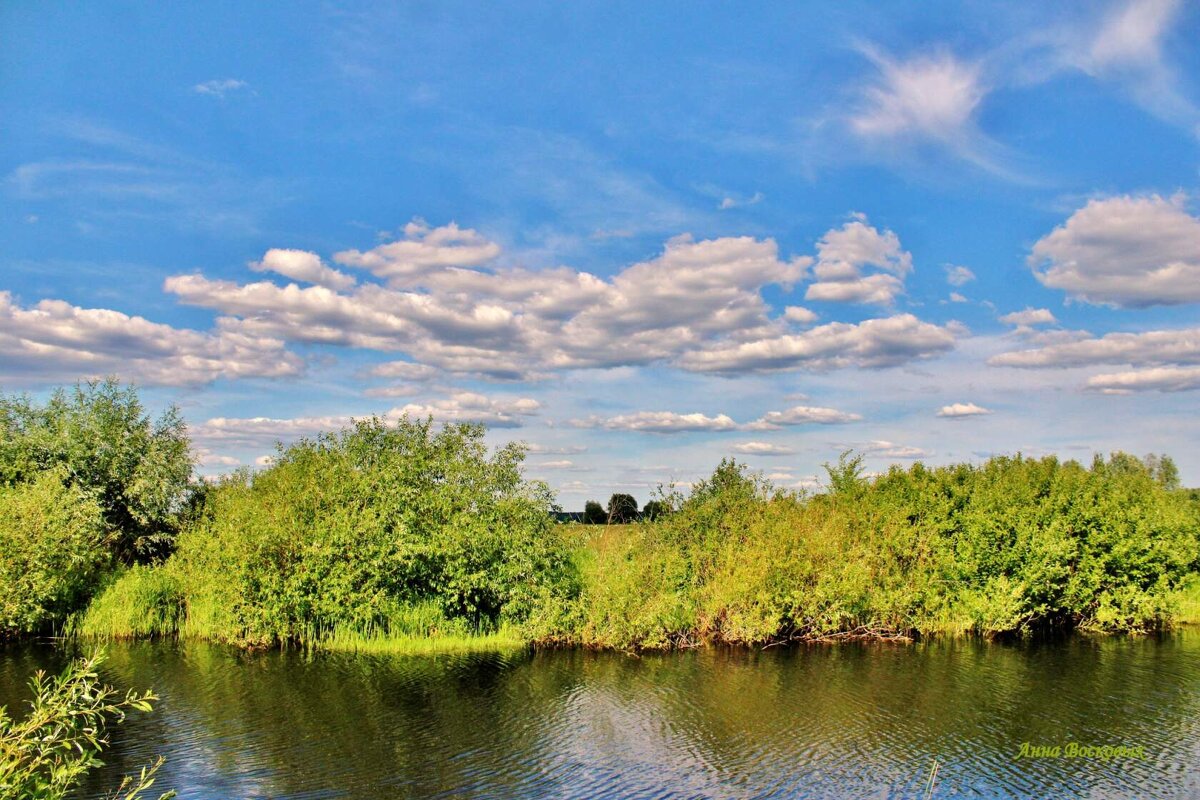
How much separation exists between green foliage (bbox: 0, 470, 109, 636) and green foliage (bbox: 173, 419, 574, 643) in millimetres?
3520

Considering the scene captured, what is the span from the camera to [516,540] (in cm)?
2856

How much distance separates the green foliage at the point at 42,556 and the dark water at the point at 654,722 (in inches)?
65.6

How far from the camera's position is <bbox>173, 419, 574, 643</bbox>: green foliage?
26.7m

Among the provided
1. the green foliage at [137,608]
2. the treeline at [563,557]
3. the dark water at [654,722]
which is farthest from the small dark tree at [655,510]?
the green foliage at [137,608]

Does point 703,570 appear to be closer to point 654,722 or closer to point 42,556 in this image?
point 654,722

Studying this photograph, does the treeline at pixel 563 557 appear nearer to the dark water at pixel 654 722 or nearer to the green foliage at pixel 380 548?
the green foliage at pixel 380 548

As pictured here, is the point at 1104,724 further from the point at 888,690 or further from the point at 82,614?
the point at 82,614

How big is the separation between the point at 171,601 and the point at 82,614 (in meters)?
2.84

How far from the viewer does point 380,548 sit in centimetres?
2719

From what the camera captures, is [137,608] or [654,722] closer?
[654,722]

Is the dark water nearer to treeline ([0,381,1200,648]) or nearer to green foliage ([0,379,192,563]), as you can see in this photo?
treeline ([0,381,1200,648])

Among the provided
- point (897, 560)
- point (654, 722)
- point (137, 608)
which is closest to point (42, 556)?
point (137, 608)

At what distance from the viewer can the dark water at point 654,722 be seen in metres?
14.5

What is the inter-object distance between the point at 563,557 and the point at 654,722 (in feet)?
38.4
